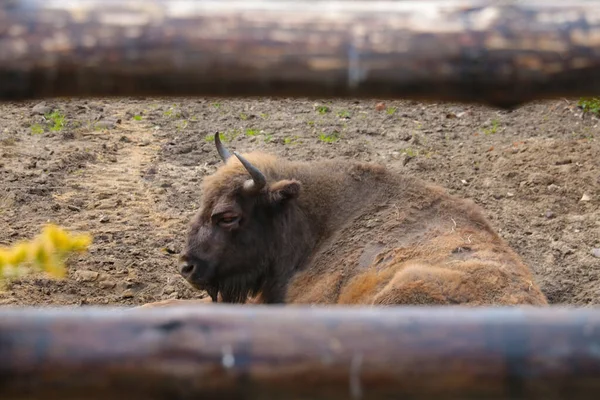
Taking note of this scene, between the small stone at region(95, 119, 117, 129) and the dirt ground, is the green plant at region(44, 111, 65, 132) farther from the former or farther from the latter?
the small stone at region(95, 119, 117, 129)

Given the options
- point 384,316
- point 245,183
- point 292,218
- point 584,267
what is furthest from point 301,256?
point 384,316

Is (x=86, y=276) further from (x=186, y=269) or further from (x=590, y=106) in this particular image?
(x=590, y=106)

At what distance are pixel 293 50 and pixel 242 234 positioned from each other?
3.66 metres

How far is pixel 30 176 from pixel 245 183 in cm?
366

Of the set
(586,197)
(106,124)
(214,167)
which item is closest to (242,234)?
(214,167)

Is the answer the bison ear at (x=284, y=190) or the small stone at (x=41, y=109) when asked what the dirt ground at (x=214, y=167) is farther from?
the bison ear at (x=284, y=190)

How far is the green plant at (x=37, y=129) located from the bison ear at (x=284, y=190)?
15.8ft

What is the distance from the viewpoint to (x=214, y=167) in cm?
918

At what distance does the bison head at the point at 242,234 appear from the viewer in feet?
19.7

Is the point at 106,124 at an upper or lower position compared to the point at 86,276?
upper

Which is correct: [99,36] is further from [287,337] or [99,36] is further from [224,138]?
[224,138]

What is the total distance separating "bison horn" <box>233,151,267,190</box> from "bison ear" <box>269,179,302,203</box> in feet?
0.28

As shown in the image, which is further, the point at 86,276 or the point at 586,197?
the point at 586,197

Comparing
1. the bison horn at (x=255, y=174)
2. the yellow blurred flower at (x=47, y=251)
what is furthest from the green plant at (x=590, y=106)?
the yellow blurred flower at (x=47, y=251)
